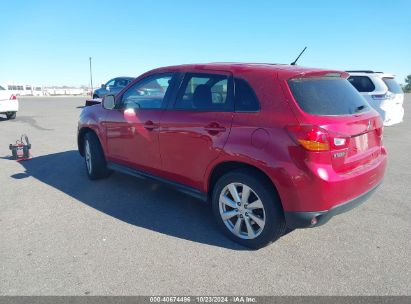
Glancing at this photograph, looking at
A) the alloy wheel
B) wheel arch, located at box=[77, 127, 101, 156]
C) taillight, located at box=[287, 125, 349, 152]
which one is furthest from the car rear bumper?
wheel arch, located at box=[77, 127, 101, 156]

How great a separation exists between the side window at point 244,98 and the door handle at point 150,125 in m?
1.14

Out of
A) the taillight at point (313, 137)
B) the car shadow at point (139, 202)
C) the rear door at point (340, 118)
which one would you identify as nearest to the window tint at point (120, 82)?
the car shadow at point (139, 202)

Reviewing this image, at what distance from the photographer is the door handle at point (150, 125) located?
12.2ft

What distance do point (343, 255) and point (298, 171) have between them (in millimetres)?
1012

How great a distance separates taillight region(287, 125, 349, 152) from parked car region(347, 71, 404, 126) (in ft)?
21.3

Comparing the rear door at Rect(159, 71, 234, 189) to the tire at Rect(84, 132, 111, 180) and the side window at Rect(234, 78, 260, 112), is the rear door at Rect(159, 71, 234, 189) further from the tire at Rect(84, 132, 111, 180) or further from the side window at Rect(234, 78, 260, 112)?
the tire at Rect(84, 132, 111, 180)

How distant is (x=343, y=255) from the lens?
2.92 m

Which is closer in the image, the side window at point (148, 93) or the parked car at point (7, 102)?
the side window at point (148, 93)

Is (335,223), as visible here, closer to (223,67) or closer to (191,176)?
(191,176)

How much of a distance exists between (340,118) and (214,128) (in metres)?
1.15

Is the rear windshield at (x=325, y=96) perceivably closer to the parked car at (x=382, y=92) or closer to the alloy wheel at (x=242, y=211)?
the alloy wheel at (x=242, y=211)

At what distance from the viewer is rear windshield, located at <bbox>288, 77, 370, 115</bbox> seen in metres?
2.72

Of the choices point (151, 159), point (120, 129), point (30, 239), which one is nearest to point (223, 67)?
point (151, 159)

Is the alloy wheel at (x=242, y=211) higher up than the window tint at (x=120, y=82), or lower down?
lower down
